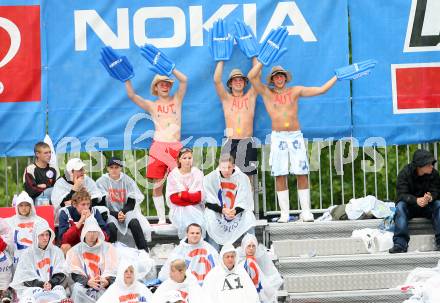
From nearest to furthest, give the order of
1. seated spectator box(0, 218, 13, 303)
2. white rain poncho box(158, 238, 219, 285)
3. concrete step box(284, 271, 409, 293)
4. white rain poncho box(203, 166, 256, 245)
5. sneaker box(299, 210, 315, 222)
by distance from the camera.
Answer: seated spectator box(0, 218, 13, 303), white rain poncho box(158, 238, 219, 285), concrete step box(284, 271, 409, 293), white rain poncho box(203, 166, 256, 245), sneaker box(299, 210, 315, 222)

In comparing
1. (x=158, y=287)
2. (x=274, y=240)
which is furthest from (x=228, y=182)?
(x=158, y=287)

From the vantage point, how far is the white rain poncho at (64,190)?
13836 millimetres

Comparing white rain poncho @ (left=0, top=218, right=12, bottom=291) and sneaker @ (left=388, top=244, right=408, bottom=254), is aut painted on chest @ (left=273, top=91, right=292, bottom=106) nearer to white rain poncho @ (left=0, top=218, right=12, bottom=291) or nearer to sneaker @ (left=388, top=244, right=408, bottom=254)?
sneaker @ (left=388, top=244, right=408, bottom=254)

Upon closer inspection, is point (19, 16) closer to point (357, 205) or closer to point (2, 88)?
point (2, 88)

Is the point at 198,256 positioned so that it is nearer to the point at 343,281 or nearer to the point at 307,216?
the point at 343,281

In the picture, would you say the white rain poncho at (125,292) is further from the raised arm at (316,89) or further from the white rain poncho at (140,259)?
the raised arm at (316,89)

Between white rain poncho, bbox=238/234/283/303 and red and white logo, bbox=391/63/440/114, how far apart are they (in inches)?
122

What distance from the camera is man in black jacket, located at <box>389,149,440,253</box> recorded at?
13.6 metres

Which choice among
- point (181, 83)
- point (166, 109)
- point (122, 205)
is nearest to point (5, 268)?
point (122, 205)

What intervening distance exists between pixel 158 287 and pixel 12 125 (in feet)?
12.0

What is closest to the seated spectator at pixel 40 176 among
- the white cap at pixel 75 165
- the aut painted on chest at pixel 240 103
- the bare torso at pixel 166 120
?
the white cap at pixel 75 165

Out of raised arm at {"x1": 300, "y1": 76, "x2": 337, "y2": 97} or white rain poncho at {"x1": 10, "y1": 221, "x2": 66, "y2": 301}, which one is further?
raised arm at {"x1": 300, "y1": 76, "x2": 337, "y2": 97}

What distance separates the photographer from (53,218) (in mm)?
13680

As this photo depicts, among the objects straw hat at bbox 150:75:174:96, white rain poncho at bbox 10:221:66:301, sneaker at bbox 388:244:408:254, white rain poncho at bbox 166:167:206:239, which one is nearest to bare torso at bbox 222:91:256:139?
Answer: straw hat at bbox 150:75:174:96
